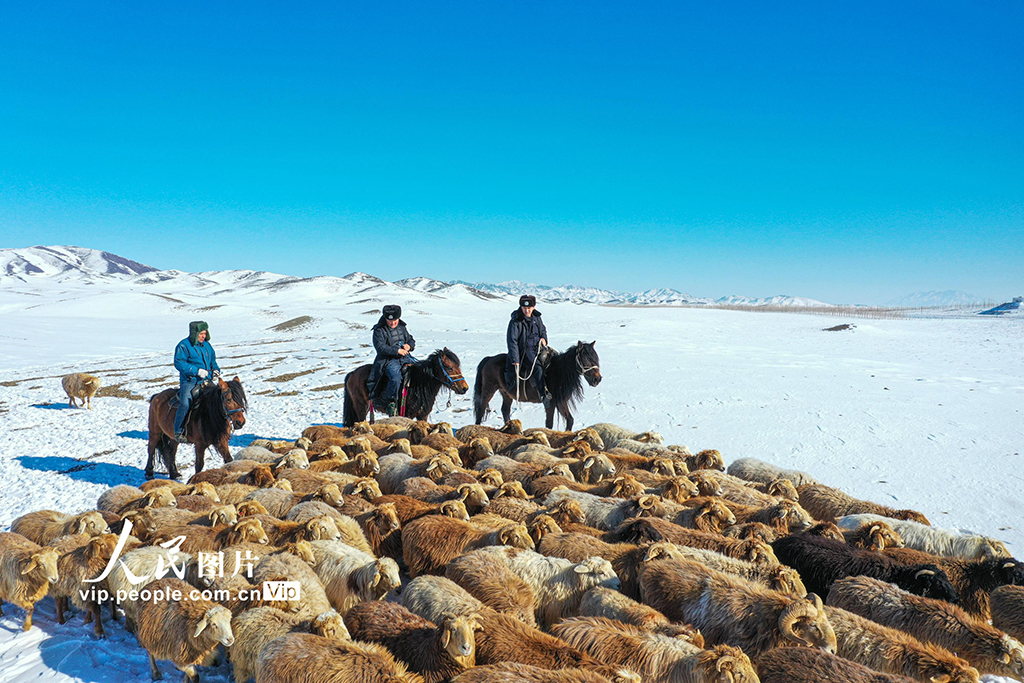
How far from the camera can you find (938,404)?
611 inches

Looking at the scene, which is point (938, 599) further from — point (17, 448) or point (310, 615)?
point (17, 448)

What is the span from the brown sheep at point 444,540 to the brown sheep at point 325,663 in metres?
1.68

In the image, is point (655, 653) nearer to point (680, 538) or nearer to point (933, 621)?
point (680, 538)

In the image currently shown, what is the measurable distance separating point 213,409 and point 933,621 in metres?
10.1

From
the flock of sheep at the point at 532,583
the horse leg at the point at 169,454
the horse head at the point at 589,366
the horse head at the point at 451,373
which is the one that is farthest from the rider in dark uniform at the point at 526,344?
the horse leg at the point at 169,454

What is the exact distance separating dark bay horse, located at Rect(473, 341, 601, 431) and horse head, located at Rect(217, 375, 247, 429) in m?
5.78

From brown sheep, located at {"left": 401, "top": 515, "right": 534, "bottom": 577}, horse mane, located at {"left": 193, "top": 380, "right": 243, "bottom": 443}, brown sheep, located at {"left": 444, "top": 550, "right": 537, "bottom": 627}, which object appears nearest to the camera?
brown sheep, located at {"left": 444, "top": 550, "right": 537, "bottom": 627}

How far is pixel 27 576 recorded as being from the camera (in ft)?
16.7

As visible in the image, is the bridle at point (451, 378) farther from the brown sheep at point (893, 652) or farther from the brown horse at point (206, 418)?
the brown sheep at point (893, 652)

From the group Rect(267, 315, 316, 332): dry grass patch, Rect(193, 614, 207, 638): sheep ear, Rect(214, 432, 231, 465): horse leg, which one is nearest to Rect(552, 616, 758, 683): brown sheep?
Rect(193, 614, 207, 638): sheep ear

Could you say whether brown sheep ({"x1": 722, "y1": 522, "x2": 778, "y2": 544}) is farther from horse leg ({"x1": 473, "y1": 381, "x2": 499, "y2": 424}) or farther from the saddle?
the saddle

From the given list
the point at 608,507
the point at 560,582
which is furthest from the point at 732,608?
the point at 608,507

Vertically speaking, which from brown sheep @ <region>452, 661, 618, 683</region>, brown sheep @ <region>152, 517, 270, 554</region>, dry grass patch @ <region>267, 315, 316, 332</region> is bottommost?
brown sheep @ <region>452, 661, 618, 683</region>

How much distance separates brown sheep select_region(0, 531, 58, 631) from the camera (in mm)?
5086
